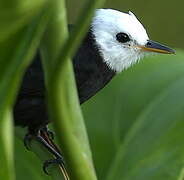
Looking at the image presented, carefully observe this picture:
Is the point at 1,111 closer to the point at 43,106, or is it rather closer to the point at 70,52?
the point at 70,52

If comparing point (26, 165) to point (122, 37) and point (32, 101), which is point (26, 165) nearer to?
point (32, 101)

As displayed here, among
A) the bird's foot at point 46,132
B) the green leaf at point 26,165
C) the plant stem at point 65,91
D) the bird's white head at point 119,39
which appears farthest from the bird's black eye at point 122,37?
the plant stem at point 65,91

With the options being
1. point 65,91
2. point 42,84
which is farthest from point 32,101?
point 65,91

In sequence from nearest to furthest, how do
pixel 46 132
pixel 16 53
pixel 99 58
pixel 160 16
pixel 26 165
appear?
1. pixel 16 53
2. pixel 26 165
3. pixel 46 132
4. pixel 99 58
5. pixel 160 16

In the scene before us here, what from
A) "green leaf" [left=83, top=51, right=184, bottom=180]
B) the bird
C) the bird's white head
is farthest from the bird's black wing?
the bird's white head

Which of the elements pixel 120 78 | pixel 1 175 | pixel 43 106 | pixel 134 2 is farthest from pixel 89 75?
pixel 1 175
